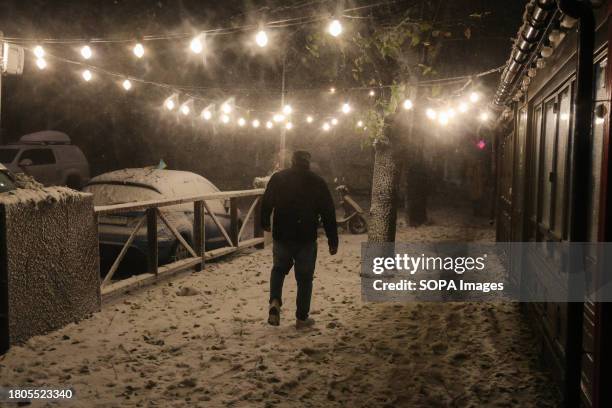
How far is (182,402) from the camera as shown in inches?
167

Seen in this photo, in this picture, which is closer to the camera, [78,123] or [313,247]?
[313,247]

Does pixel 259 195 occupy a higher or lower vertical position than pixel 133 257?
higher

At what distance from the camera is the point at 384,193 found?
348 inches

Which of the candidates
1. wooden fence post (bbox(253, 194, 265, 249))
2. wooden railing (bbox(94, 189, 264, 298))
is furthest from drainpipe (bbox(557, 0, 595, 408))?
wooden fence post (bbox(253, 194, 265, 249))

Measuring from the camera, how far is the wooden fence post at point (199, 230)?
893 centimetres

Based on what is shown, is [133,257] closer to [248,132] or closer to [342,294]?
[342,294]

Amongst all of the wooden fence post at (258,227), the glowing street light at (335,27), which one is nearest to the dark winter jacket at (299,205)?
the glowing street light at (335,27)

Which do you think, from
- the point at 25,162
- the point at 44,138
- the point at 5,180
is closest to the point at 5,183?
the point at 5,180

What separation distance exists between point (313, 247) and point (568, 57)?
3.28 m

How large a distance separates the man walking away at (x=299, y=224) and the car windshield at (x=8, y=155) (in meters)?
15.6

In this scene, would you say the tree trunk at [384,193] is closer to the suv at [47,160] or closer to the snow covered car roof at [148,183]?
the snow covered car roof at [148,183]

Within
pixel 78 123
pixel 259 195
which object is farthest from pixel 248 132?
pixel 259 195

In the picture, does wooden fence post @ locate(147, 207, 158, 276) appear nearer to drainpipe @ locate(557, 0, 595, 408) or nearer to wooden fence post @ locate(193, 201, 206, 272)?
wooden fence post @ locate(193, 201, 206, 272)

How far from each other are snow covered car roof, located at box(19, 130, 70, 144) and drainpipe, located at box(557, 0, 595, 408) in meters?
20.5
